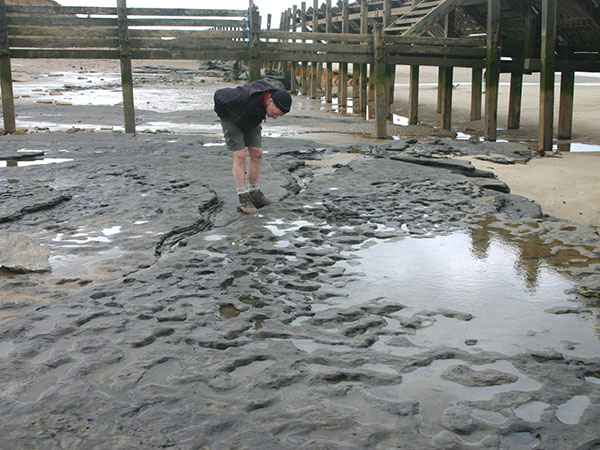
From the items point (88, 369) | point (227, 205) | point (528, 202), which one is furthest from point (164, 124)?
point (88, 369)

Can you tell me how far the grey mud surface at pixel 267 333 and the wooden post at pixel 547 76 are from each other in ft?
13.8

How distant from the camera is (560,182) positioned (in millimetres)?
7219

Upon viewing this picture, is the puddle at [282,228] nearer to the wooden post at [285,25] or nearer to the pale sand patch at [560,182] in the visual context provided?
the pale sand patch at [560,182]

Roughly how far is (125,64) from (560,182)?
728 centimetres

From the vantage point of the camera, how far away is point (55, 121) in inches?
506

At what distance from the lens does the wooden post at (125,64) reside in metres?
11.0

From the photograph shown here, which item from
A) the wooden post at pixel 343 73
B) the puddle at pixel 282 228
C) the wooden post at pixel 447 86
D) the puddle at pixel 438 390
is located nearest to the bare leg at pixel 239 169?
the puddle at pixel 282 228

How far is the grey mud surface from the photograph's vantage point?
243 centimetres

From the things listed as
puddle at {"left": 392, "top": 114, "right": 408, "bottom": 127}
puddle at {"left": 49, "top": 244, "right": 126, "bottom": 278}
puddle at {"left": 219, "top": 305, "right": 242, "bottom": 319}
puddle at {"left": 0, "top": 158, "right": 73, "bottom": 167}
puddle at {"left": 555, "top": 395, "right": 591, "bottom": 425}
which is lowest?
puddle at {"left": 555, "top": 395, "right": 591, "bottom": 425}

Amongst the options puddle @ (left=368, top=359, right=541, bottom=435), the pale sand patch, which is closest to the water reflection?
the pale sand patch

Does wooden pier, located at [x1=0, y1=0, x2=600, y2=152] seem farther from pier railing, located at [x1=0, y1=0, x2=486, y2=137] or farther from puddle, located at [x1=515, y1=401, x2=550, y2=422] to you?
puddle, located at [x1=515, y1=401, x2=550, y2=422]

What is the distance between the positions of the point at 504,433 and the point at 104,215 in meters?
3.90

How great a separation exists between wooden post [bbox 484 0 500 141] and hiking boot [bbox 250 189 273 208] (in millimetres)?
6436

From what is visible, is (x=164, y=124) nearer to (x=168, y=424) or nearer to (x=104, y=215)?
(x=104, y=215)
